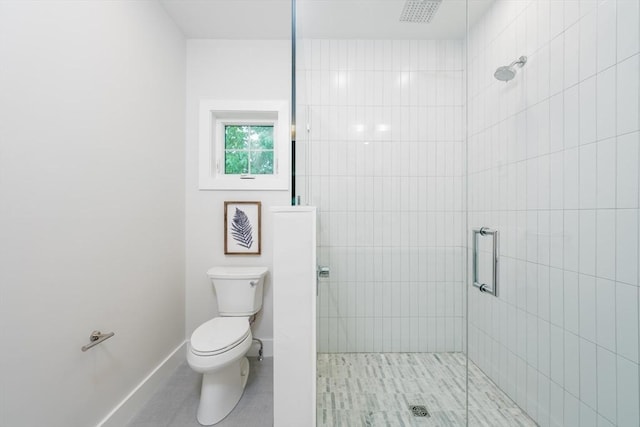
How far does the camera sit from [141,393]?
1.56 metres

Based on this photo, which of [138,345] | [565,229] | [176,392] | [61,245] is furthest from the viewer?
[176,392]

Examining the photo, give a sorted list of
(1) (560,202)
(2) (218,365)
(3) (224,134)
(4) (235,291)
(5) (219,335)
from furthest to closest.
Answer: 1. (3) (224,134)
2. (4) (235,291)
3. (5) (219,335)
4. (2) (218,365)
5. (1) (560,202)

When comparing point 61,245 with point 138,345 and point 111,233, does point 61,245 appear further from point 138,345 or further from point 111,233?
point 138,345

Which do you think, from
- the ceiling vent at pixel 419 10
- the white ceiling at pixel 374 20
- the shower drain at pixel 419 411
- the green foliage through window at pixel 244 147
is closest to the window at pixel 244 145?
the green foliage through window at pixel 244 147

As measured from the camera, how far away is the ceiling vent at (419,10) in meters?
1.11

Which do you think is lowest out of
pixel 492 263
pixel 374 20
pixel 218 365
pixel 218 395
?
pixel 218 395

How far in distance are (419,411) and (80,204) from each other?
5.59 ft

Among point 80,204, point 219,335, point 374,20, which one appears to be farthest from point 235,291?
Result: point 374,20

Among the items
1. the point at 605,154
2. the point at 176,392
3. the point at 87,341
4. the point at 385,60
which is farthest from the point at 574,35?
the point at 176,392

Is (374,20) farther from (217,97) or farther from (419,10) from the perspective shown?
(217,97)

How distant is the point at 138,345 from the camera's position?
5.16 ft

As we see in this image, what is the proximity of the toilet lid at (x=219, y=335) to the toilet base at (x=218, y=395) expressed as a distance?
0.42 feet

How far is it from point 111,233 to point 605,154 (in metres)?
2.08

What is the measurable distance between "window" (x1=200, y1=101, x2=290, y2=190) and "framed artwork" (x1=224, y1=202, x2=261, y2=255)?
0.15 metres
